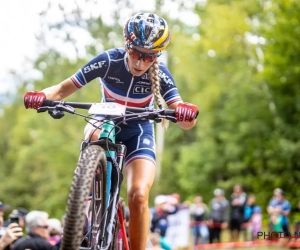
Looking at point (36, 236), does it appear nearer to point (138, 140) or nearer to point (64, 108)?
point (138, 140)

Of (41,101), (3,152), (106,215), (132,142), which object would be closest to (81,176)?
(106,215)

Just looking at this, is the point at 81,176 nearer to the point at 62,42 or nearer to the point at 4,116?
the point at 62,42

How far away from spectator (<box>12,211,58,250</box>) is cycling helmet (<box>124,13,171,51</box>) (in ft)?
9.73

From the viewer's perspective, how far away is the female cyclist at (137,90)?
224 inches

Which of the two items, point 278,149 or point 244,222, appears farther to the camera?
point 278,149

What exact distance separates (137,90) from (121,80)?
20 cm

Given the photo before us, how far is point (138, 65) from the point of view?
234 inches

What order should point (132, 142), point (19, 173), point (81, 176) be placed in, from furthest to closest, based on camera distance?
1. point (19, 173)
2. point (132, 142)
3. point (81, 176)

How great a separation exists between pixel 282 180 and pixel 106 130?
26932 millimetres

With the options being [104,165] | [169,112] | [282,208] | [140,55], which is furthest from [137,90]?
[282,208]

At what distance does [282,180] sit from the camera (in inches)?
1234

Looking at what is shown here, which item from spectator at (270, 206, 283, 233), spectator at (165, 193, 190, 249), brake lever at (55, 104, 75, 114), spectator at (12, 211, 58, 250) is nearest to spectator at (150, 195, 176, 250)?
spectator at (165, 193, 190, 249)

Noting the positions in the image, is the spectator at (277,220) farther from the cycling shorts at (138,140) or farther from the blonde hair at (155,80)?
the blonde hair at (155,80)

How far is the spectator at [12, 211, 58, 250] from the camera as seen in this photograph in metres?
7.48
